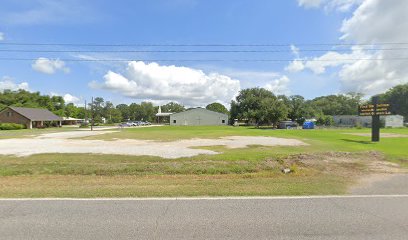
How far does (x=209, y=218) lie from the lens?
208 inches

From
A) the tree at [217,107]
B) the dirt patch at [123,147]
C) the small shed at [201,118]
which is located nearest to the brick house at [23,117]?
the small shed at [201,118]

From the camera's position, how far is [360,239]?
4.32 m

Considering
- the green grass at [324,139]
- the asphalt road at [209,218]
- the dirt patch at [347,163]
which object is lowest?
the green grass at [324,139]

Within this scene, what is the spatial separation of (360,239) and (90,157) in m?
12.1

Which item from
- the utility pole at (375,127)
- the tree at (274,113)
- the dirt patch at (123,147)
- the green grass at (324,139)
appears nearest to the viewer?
the dirt patch at (123,147)

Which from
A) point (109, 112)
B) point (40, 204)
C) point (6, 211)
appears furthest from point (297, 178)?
point (109, 112)

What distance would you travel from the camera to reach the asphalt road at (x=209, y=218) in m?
4.54

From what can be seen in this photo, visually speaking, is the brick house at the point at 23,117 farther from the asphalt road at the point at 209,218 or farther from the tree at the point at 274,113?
the asphalt road at the point at 209,218

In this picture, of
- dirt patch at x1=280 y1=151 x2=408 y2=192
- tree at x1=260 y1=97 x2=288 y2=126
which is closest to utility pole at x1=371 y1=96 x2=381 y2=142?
dirt patch at x1=280 y1=151 x2=408 y2=192

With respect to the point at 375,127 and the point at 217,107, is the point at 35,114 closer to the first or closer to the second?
the point at 375,127

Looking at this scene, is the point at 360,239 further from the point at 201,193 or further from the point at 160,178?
the point at 160,178

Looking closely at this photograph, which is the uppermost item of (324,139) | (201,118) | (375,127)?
(201,118)

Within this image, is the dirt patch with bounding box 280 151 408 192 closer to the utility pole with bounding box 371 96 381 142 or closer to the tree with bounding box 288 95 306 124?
the utility pole with bounding box 371 96 381 142

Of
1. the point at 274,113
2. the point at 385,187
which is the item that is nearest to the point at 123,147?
the point at 385,187
